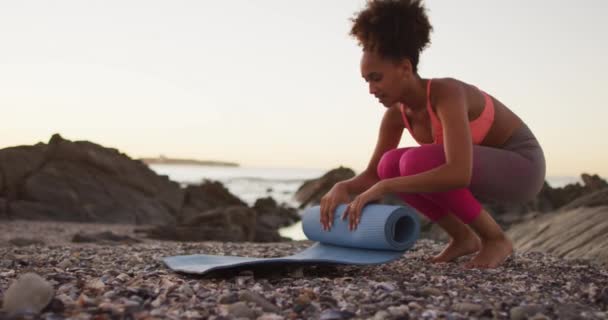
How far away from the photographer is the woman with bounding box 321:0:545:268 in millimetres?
4441

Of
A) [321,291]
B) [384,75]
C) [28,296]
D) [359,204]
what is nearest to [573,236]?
[359,204]

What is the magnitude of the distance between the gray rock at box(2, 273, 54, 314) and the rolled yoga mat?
4.24 feet

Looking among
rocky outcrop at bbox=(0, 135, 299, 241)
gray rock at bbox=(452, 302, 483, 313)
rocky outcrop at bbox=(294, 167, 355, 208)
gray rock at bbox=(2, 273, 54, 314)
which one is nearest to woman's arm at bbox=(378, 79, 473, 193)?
gray rock at bbox=(452, 302, 483, 313)

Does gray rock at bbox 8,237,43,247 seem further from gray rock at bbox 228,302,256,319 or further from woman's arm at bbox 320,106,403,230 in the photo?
gray rock at bbox 228,302,256,319

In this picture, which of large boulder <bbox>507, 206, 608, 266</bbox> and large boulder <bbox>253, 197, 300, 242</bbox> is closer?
large boulder <bbox>507, 206, 608, 266</bbox>

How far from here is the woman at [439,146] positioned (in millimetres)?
4441

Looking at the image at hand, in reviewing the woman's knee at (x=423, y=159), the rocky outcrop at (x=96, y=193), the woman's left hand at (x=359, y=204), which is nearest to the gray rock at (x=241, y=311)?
the woman's left hand at (x=359, y=204)

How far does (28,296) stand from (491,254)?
3444 millimetres

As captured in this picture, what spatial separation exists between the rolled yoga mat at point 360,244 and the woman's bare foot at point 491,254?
56 cm

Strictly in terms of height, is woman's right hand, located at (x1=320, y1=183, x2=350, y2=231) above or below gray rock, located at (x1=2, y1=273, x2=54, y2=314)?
above

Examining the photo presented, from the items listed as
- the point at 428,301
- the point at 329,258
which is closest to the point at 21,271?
the point at 329,258

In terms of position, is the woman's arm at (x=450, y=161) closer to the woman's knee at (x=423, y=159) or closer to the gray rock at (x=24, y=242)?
the woman's knee at (x=423, y=159)

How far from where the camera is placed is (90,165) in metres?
15.3

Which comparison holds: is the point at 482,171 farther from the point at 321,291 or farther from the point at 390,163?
the point at 321,291
